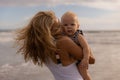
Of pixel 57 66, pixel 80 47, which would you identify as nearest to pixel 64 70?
pixel 57 66

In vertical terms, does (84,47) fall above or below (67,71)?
above

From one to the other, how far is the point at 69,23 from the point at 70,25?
20mm

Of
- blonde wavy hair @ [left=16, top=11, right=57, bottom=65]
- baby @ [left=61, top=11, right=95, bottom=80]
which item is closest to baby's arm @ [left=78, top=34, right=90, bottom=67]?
baby @ [left=61, top=11, right=95, bottom=80]

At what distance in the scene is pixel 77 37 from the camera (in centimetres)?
284

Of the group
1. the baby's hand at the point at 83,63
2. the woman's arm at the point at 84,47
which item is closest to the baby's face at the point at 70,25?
the woman's arm at the point at 84,47

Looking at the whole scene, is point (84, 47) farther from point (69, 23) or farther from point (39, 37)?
point (39, 37)

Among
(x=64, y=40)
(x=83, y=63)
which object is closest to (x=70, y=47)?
(x=64, y=40)

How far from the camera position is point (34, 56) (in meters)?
3.01

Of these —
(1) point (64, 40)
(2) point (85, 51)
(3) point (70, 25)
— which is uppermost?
(3) point (70, 25)

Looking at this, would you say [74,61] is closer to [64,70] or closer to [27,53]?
[64,70]

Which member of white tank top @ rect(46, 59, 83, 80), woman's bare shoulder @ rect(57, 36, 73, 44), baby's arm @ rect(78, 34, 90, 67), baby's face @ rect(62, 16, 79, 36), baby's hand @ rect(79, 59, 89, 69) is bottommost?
white tank top @ rect(46, 59, 83, 80)

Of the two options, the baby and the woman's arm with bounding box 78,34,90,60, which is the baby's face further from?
the woman's arm with bounding box 78,34,90,60

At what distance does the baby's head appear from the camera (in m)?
2.86

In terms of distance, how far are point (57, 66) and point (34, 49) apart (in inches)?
10.6
